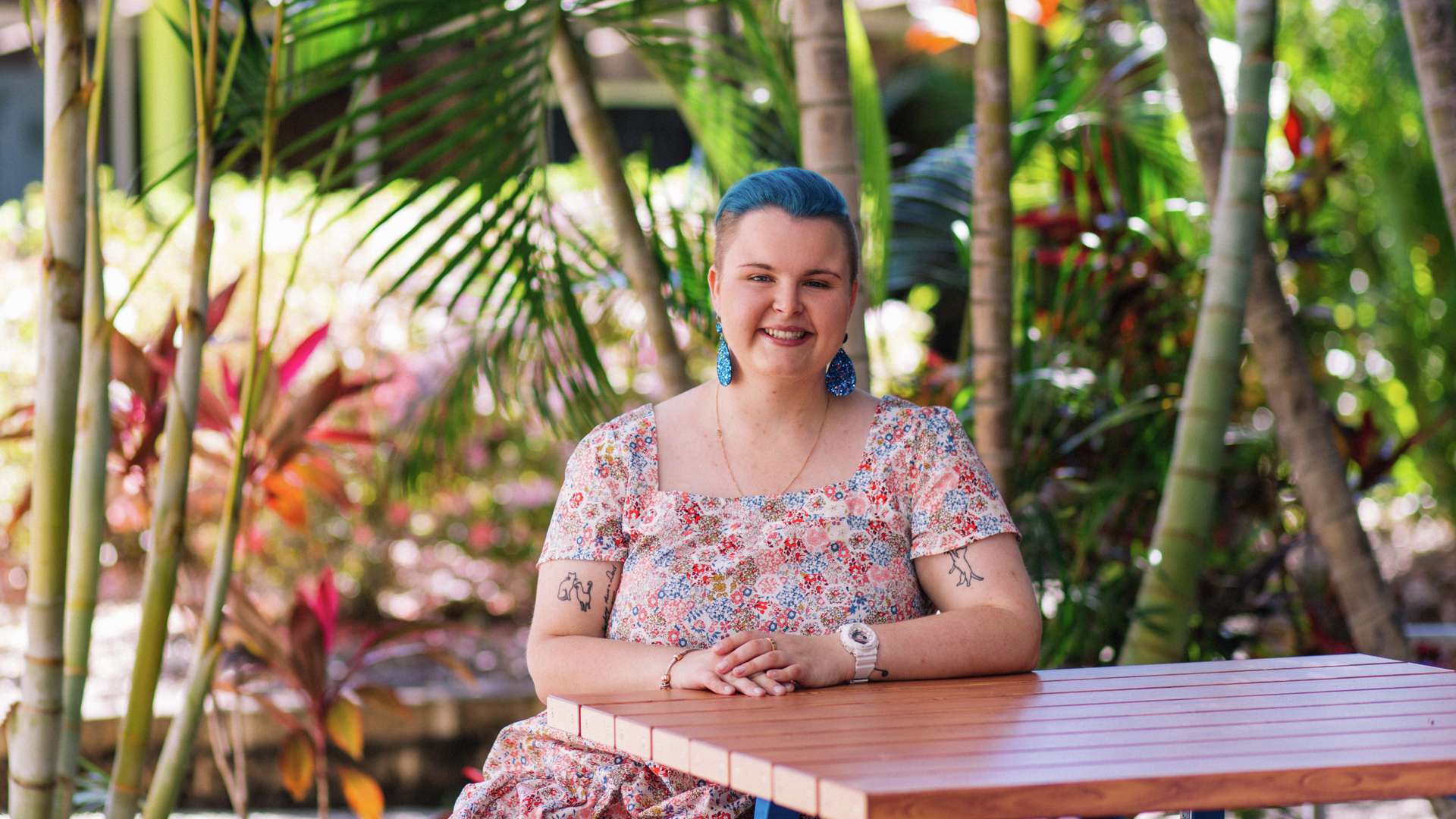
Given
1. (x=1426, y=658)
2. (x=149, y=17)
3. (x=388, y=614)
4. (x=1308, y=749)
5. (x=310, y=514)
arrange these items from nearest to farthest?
(x=1308, y=749) < (x=1426, y=658) < (x=310, y=514) < (x=388, y=614) < (x=149, y=17)

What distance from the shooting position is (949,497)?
241 cm

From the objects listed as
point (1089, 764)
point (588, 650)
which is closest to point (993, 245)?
point (588, 650)

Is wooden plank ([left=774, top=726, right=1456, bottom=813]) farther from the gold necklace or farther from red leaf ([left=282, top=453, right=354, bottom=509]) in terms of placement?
red leaf ([left=282, top=453, right=354, bottom=509])

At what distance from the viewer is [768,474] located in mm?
2461

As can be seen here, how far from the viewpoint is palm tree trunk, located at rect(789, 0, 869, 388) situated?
121 inches

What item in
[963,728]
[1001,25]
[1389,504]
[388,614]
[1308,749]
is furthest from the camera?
[1389,504]

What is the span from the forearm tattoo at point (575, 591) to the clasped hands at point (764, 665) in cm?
27

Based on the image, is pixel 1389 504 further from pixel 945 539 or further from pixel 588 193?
pixel 945 539

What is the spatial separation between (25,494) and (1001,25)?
2317 mm

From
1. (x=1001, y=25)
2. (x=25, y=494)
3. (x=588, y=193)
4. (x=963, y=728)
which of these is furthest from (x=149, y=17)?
(x=963, y=728)

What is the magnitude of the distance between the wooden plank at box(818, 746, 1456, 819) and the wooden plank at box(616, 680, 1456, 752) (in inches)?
10.7

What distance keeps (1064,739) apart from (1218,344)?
1.46 meters

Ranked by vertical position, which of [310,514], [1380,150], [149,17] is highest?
[149,17]

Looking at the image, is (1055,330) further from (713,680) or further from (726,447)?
(713,680)
